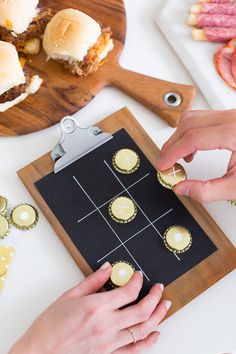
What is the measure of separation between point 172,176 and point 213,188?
121 mm

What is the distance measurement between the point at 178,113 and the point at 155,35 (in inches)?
9.6

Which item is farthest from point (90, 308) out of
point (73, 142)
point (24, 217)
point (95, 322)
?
point (73, 142)

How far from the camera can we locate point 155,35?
131 centimetres

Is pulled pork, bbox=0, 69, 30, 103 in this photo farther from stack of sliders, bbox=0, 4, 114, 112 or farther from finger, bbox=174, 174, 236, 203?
finger, bbox=174, 174, 236, 203

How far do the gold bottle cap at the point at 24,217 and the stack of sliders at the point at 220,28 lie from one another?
0.53 m

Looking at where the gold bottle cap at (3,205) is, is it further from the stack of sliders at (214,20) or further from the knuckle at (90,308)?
the stack of sliders at (214,20)

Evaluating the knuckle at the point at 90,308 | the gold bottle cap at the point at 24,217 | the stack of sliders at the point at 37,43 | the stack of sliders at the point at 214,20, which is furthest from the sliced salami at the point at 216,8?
the knuckle at the point at 90,308

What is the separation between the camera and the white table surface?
1.04m

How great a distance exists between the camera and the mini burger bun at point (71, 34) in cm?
117

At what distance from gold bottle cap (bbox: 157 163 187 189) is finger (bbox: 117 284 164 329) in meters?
0.22

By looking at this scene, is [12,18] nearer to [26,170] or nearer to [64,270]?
[26,170]

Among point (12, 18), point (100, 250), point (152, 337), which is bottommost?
point (152, 337)

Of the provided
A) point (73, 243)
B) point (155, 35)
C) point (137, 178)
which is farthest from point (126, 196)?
point (155, 35)

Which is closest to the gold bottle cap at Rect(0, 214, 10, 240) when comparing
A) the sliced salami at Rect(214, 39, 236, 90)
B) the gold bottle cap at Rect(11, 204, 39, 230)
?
the gold bottle cap at Rect(11, 204, 39, 230)
